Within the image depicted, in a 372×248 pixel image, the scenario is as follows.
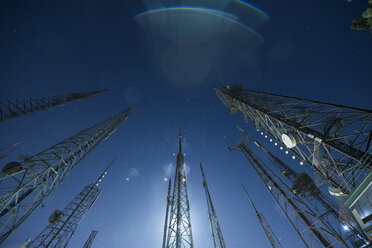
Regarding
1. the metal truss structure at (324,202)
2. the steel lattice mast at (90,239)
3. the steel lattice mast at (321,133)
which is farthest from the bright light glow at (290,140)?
the steel lattice mast at (90,239)

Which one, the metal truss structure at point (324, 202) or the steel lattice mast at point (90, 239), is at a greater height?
the steel lattice mast at point (90, 239)

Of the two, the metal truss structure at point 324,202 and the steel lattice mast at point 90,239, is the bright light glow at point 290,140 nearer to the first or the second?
the metal truss structure at point 324,202

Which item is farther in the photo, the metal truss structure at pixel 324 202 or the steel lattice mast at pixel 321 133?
the metal truss structure at pixel 324 202

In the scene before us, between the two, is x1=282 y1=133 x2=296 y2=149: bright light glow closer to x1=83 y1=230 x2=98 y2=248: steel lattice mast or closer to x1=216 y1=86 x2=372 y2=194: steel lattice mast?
x1=216 y1=86 x2=372 y2=194: steel lattice mast

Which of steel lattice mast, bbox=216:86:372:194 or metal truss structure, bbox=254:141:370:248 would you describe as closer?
steel lattice mast, bbox=216:86:372:194

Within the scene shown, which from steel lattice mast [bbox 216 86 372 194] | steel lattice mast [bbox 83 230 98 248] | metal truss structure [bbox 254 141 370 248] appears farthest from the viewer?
steel lattice mast [bbox 83 230 98 248]

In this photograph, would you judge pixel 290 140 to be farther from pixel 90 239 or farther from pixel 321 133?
pixel 90 239

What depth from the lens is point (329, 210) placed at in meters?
12.8

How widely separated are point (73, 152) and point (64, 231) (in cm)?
1400

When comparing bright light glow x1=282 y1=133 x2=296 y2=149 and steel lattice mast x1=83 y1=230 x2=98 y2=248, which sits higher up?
steel lattice mast x1=83 y1=230 x2=98 y2=248

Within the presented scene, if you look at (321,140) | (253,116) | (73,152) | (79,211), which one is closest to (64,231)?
(79,211)

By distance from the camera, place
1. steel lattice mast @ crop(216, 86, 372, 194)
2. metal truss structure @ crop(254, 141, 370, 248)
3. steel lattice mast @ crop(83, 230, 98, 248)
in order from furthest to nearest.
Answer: steel lattice mast @ crop(83, 230, 98, 248), metal truss structure @ crop(254, 141, 370, 248), steel lattice mast @ crop(216, 86, 372, 194)

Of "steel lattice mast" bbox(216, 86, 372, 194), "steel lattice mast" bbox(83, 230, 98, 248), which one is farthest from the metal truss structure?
"steel lattice mast" bbox(83, 230, 98, 248)

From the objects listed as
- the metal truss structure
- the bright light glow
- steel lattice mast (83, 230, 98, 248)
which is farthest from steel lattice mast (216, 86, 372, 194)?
steel lattice mast (83, 230, 98, 248)
